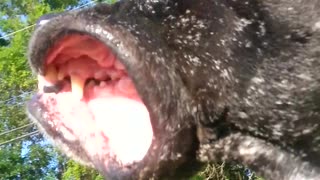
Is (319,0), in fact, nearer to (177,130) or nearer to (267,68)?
(267,68)

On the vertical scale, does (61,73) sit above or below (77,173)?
above

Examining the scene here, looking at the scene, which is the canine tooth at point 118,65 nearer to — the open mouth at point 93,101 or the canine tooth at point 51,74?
the open mouth at point 93,101

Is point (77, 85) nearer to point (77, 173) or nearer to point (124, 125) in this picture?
point (124, 125)

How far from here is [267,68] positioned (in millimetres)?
2049

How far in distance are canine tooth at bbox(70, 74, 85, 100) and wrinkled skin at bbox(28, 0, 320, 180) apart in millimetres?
91

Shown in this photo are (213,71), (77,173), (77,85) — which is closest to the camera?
(213,71)

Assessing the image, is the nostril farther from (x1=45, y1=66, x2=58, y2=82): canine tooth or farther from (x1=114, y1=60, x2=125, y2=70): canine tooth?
(x1=114, y1=60, x2=125, y2=70): canine tooth

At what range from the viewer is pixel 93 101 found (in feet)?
6.95

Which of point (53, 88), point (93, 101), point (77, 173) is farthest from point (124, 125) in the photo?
point (77, 173)

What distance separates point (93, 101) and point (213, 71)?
0.32m

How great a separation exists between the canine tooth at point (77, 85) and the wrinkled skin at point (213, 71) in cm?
9

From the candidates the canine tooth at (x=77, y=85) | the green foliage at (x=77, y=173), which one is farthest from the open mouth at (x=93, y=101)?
the green foliage at (x=77, y=173)

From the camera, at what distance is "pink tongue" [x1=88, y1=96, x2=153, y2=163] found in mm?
2031

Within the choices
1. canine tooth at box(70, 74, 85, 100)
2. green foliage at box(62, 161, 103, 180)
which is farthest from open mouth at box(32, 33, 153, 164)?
green foliage at box(62, 161, 103, 180)
